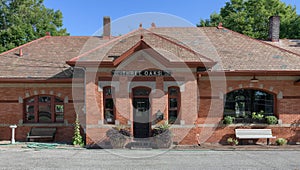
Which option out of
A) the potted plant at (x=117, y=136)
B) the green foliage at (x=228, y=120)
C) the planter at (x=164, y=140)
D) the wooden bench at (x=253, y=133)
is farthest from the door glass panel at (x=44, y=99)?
the wooden bench at (x=253, y=133)

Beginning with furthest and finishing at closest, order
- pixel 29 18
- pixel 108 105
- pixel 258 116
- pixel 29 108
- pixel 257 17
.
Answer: pixel 29 18, pixel 257 17, pixel 29 108, pixel 258 116, pixel 108 105

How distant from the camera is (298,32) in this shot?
70.7ft

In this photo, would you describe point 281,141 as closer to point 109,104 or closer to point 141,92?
point 141,92

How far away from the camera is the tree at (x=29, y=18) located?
23250 millimetres

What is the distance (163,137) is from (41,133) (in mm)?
6261

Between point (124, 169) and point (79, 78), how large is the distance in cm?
599

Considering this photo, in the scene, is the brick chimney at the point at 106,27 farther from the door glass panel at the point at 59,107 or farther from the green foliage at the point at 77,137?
the green foliage at the point at 77,137

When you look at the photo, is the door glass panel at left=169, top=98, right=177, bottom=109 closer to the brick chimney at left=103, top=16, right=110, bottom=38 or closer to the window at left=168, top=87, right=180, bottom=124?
the window at left=168, top=87, right=180, bottom=124

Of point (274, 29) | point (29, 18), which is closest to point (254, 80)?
point (274, 29)

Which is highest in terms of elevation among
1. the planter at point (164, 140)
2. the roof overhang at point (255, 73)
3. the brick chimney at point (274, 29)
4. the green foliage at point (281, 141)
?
the brick chimney at point (274, 29)

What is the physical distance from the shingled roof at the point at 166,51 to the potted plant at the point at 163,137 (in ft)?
10.8

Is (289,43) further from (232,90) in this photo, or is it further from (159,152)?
(159,152)

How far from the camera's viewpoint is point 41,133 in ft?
37.9

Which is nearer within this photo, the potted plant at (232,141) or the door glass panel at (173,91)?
the potted plant at (232,141)
